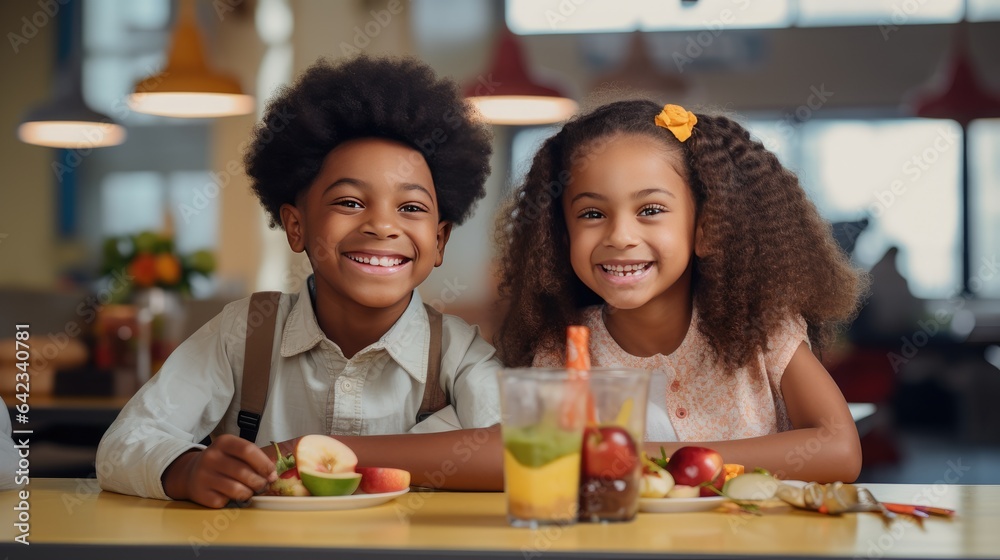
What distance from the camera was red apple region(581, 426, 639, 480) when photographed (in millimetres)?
947

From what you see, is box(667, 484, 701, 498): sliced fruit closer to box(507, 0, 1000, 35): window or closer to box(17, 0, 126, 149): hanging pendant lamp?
box(17, 0, 126, 149): hanging pendant lamp

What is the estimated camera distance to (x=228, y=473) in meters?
1.09

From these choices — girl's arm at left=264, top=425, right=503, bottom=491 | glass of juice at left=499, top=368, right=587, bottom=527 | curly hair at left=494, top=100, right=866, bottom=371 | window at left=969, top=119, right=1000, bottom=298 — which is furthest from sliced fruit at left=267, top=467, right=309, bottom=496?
window at left=969, top=119, right=1000, bottom=298

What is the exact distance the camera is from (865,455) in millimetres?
4863

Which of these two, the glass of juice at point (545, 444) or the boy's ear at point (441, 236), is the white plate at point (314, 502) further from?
the boy's ear at point (441, 236)

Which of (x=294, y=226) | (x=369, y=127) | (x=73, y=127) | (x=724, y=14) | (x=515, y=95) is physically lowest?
(x=294, y=226)

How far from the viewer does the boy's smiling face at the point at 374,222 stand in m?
1.46

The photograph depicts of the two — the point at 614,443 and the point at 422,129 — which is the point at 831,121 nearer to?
the point at 422,129

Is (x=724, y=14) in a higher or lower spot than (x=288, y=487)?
higher
